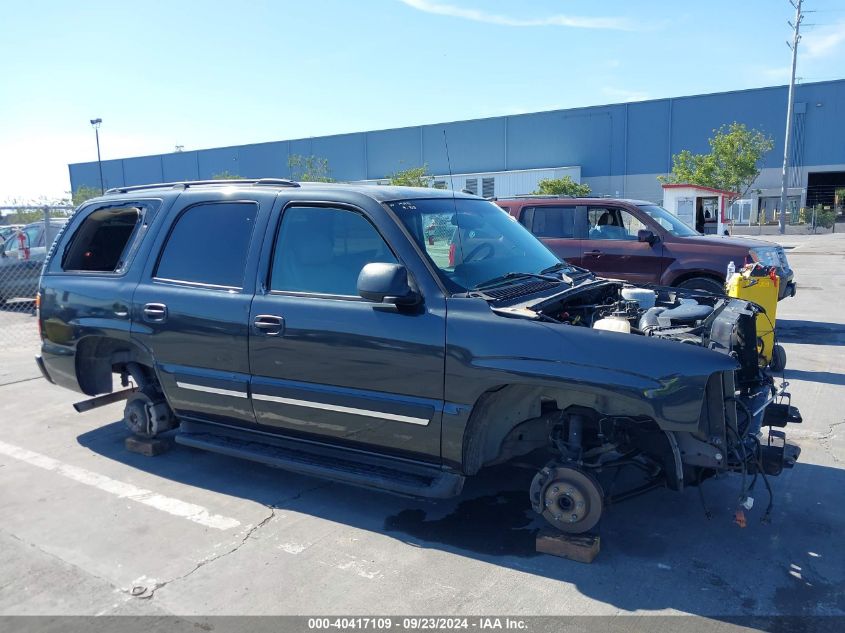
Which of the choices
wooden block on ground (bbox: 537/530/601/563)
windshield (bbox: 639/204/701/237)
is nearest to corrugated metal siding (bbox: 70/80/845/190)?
windshield (bbox: 639/204/701/237)

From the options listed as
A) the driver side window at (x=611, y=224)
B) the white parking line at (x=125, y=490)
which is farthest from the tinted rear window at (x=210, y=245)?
the driver side window at (x=611, y=224)

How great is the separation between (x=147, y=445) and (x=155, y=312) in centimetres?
115

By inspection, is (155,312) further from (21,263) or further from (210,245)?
(21,263)

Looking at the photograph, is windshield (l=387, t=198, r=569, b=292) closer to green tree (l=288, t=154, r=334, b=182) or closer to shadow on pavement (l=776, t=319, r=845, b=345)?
shadow on pavement (l=776, t=319, r=845, b=345)

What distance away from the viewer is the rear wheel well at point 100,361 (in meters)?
5.00

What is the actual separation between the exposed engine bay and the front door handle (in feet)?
4.39

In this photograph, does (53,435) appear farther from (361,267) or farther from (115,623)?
(361,267)

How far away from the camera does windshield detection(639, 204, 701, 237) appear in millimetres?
9414

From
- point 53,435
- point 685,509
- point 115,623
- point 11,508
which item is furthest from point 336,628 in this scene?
point 53,435

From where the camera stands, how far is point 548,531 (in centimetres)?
355

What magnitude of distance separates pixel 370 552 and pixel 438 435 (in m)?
0.74

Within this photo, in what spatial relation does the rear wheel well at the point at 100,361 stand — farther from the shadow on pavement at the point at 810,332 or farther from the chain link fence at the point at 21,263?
the chain link fence at the point at 21,263

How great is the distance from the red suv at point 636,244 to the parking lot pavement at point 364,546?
4269 millimetres

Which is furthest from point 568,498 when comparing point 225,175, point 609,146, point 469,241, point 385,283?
point 225,175
